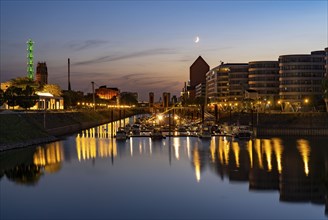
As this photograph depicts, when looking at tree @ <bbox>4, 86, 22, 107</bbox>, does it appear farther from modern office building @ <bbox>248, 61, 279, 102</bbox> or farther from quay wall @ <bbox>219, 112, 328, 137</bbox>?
modern office building @ <bbox>248, 61, 279, 102</bbox>

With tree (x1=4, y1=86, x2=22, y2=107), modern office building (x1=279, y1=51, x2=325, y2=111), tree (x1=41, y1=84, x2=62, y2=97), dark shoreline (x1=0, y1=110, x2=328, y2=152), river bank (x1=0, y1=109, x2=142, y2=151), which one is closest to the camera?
river bank (x1=0, y1=109, x2=142, y2=151)

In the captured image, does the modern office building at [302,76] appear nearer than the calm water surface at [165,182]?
No

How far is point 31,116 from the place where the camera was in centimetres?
7875

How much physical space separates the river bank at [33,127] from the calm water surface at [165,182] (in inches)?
110

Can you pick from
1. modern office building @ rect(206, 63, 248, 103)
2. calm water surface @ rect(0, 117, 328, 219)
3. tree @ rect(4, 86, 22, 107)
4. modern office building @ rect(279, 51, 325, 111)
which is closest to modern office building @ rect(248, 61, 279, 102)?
modern office building @ rect(206, 63, 248, 103)

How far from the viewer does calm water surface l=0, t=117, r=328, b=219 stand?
28438 millimetres

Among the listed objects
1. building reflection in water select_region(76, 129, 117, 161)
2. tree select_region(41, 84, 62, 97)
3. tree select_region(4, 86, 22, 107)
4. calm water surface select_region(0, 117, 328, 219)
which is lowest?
calm water surface select_region(0, 117, 328, 219)

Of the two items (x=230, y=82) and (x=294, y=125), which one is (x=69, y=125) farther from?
(x=230, y=82)

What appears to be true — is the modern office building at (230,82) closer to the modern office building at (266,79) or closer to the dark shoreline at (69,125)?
the modern office building at (266,79)

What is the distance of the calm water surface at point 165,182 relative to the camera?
28.4 metres

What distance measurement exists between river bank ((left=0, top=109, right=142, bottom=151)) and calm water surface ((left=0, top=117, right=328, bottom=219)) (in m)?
2.79

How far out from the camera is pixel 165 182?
3859cm

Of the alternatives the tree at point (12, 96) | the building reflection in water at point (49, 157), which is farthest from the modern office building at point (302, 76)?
the building reflection in water at point (49, 157)

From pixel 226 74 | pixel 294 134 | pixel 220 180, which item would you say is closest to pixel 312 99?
pixel 294 134
